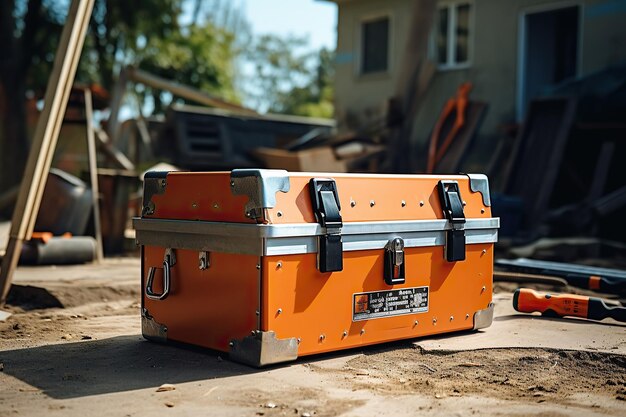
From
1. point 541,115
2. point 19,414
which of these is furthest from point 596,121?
point 19,414

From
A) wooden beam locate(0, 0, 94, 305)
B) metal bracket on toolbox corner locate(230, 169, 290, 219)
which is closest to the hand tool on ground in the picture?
metal bracket on toolbox corner locate(230, 169, 290, 219)

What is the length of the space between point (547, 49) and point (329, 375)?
12.8m

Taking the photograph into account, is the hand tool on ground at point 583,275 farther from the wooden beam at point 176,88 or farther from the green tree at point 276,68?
the green tree at point 276,68

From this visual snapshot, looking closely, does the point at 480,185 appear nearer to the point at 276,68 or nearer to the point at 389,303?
the point at 389,303

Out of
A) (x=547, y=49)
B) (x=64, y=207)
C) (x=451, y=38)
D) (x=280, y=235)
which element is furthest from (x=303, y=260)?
(x=451, y=38)

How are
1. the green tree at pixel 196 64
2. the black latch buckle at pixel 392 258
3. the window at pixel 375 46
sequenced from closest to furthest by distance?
the black latch buckle at pixel 392 258
the window at pixel 375 46
the green tree at pixel 196 64

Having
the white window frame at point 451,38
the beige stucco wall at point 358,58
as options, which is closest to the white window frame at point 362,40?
the beige stucco wall at point 358,58

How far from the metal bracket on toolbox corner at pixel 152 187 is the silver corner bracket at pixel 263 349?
101cm

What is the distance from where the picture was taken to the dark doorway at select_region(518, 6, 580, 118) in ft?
49.3

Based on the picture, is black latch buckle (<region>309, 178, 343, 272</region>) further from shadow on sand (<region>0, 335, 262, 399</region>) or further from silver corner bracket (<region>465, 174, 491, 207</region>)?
silver corner bracket (<region>465, 174, 491, 207</region>)

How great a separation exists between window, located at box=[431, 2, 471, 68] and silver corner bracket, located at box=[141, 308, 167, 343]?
40.1ft

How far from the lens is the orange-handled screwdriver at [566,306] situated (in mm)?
Result: 5508

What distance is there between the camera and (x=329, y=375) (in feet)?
13.5

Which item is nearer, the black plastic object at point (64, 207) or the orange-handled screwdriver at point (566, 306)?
the orange-handled screwdriver at point (566, 306)
